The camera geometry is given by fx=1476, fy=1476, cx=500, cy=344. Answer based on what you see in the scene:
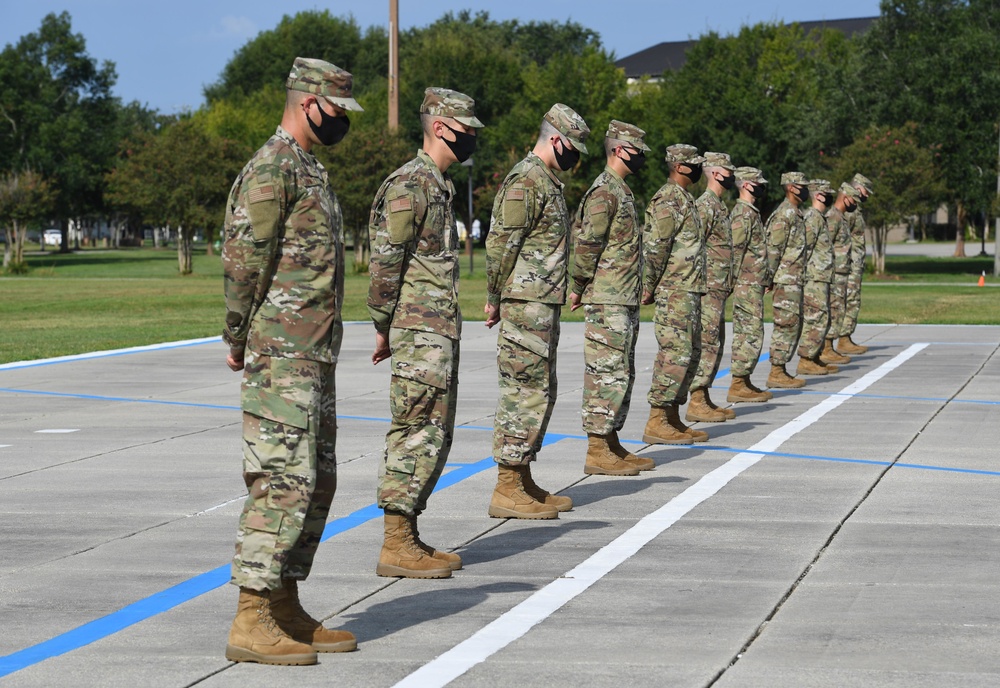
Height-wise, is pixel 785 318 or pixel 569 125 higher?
pixel 569 125

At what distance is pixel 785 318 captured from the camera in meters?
16.4

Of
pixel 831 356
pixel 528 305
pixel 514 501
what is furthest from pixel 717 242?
pixel 831 356

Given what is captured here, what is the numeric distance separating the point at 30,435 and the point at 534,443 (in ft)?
18.6

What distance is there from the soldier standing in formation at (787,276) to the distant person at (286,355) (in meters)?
11.0

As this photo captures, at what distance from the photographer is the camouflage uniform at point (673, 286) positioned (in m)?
11.8

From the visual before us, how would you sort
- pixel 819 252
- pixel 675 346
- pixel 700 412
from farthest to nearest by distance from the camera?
pixel 819 252
pixel 700 412
pixel 675 346

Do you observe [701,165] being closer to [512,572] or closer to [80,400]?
[512,572]

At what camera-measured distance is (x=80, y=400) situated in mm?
15172

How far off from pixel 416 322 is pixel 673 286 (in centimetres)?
514

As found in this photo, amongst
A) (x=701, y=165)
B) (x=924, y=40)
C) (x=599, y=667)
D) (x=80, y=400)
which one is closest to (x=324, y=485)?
(x=599, y=667)

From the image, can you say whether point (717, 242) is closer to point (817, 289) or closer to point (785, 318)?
point (785, 318)

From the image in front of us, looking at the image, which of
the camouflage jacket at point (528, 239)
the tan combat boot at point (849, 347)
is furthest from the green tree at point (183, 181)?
the camouflage jacket at point (528, 239)

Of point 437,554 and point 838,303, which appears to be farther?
point 838,303

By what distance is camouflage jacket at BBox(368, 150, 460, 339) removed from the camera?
7.11 metres
